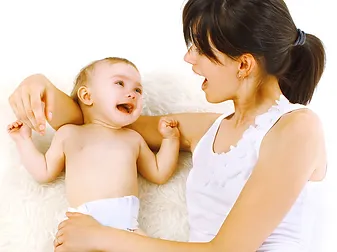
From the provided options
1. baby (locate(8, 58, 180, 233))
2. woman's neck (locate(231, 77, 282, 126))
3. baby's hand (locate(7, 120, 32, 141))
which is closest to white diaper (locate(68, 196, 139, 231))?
baby (locate(8, 58, 180, 233))

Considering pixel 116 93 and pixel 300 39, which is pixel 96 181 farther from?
pixel 300 39

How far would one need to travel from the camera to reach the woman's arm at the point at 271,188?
123cm

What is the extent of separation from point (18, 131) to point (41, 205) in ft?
0.60

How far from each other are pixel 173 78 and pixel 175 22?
0.31 metres

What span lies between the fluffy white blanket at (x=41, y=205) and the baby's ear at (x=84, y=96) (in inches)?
4.7

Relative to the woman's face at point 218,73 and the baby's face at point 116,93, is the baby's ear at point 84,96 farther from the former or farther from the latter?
the woman's face at point 218,73

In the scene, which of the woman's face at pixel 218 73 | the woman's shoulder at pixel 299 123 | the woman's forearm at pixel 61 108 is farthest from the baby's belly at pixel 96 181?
the woman's shoulder at pixel 299 123

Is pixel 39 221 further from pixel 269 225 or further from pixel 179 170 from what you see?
pixel 269 225

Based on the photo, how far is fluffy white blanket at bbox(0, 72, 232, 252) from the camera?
4.81 feet

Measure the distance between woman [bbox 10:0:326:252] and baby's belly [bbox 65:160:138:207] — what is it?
66 millimetres

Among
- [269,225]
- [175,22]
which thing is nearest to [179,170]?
[269,225]

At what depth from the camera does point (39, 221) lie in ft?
4.87

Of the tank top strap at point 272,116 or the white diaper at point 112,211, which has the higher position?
→ the tank top strap at point 272,116

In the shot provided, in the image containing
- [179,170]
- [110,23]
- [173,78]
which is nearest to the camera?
[179,170]
